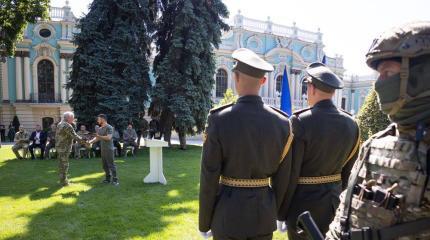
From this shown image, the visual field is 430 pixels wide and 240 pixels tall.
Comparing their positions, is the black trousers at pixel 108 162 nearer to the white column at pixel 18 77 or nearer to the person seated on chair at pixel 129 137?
the person seated on chair at pixel 129 137

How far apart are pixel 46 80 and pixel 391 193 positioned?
3136 cm

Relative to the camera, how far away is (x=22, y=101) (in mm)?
27219

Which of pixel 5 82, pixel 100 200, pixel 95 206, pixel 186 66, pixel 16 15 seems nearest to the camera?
pixel 95 206

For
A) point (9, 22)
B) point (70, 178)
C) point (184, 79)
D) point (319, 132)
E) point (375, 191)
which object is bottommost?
point (70, 178)

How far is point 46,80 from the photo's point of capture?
28.5m

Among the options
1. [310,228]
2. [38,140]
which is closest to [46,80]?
[38,140]

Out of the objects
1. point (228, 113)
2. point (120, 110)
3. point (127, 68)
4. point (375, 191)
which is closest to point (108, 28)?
point (127, 68)

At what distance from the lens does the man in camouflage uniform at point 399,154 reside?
4.72 feet

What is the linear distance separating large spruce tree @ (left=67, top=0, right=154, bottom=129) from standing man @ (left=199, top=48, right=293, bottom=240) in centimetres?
1451

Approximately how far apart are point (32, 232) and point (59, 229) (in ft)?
1.29

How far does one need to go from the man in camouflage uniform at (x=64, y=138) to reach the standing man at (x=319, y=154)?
6605 mm

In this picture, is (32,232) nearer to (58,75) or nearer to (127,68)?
(127,68)

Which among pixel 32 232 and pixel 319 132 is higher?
pixel 319 132

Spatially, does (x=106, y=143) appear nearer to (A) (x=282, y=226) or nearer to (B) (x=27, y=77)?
(A) (x=282, y=226)
